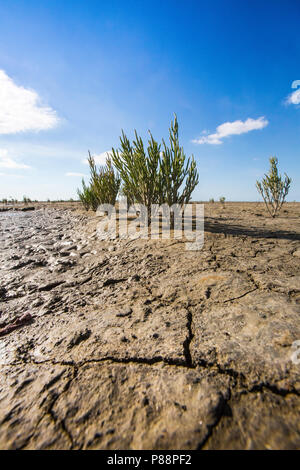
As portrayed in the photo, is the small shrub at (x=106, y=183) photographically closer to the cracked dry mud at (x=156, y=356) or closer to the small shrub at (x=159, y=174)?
the small shrub at (x=159, y=174)

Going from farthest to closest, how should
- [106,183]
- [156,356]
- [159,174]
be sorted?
[106,183] < [159,174] < [156,356]

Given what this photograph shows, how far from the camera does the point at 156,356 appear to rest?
3.98 feet

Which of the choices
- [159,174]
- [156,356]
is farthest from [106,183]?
[156,356]

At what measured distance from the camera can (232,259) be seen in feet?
8.09

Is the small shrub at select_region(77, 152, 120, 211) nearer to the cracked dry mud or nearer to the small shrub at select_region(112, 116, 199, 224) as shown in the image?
the small shrub at select_region(112, 116, 199, 224)

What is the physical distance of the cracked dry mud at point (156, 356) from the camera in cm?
85

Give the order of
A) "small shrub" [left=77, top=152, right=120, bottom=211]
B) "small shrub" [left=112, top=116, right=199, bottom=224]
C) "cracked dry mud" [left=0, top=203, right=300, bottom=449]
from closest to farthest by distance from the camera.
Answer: "cracked dry mud" [left=0, top=203, right=300, bottom=449]
"small shrub" [left=112, top=116, right=199, bottom=224]
"small shrub" [left=77, top=152, right=120, bottom=211]

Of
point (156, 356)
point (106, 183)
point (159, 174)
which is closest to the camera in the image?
point (156, 356)

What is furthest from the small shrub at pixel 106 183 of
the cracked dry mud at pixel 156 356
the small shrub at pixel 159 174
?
the cracked dry mud at pixel 156 356

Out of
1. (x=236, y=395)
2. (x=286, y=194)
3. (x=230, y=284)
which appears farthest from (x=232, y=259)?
(x=286, y=194)

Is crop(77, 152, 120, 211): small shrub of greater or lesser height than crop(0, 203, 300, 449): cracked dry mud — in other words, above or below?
above

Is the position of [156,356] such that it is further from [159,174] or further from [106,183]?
[106,183]

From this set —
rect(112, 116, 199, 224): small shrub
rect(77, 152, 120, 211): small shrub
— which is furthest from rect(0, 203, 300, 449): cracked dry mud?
rect(77, 152, 120, 211): small shrub

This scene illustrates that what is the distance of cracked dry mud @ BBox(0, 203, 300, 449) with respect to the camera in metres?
0.85
